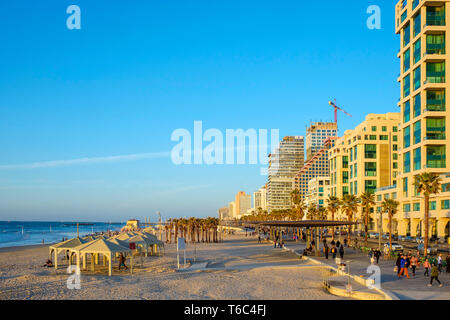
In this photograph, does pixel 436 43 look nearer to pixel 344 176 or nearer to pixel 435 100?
pixel 435 100

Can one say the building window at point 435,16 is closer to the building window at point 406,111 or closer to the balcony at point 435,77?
the balcony at point 435,77

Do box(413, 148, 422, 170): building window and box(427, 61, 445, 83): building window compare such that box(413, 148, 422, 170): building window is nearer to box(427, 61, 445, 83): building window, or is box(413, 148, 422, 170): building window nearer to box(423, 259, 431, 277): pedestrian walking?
box(427, 61, 445, 83): building window

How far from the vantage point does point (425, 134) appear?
198 feet

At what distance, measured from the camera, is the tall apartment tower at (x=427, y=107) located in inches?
2328

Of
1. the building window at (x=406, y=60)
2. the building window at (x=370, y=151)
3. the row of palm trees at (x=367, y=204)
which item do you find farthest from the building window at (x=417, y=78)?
the building window at (x=370, y=151)

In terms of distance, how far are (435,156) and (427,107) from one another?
707 cm

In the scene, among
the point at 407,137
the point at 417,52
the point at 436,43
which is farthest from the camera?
the point at 407,137

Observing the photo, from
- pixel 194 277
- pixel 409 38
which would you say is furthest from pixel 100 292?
pixel 409 38

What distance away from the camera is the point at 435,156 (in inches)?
2354

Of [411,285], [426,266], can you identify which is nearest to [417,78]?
[426,266]

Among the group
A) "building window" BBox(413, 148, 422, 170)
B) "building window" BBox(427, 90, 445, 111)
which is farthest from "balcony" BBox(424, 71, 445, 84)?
"building window" BBox(413, 148, 422, 170)

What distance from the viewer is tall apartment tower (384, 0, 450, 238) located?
59.1m
